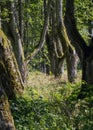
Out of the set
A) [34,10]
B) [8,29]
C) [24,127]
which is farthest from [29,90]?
[34,10]

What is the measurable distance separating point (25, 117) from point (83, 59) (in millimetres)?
4436

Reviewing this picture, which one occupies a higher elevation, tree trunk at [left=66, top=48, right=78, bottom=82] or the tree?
the tree

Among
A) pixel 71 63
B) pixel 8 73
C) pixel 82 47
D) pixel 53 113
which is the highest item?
pixel 82 47

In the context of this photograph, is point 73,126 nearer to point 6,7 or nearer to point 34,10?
point 6,7

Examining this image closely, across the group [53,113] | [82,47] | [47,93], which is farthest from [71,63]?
[53,113]

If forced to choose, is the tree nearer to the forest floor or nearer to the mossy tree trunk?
the mossy tree trunk

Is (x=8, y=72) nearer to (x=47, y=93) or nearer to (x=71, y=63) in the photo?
(x=47, y=93)

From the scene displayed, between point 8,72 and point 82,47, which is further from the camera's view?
point 82,47

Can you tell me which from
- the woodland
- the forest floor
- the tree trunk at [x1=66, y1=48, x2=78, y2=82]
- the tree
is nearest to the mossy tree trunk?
the woodland

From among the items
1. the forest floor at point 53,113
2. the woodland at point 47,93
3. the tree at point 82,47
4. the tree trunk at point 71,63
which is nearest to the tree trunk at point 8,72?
the woodland at point 47,93

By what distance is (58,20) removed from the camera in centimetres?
1686

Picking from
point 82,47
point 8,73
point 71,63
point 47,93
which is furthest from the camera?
point 71,63

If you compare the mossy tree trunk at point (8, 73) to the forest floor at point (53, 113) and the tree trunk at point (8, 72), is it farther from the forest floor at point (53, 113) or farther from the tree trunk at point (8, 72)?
the forest floor at point (53, 113)

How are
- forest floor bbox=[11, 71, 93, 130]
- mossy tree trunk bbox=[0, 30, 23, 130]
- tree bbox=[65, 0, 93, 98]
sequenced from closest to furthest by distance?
forest floor bbox=[11, 71, 93, 130]
mossy tree trunk bbox=[0, 30, 23, 130]
tree bbox=[65, 0, 93, 98]
